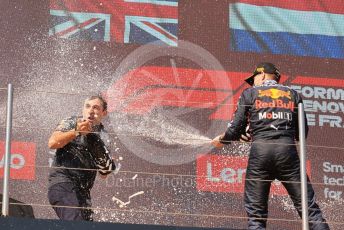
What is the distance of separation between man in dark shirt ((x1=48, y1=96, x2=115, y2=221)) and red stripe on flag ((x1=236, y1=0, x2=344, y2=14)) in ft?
5.57

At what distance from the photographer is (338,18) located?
528 cm

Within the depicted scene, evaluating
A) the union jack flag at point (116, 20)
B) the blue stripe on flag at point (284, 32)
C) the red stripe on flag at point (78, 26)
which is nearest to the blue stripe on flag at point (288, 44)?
the blue stripe on flag at point (284, 32)

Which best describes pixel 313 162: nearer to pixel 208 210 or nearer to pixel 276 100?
pixel 208 210

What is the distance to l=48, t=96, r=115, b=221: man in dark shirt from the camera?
362cm

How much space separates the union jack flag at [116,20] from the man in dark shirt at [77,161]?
128 centimetres

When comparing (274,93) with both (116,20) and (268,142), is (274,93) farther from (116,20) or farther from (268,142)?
(116,20)

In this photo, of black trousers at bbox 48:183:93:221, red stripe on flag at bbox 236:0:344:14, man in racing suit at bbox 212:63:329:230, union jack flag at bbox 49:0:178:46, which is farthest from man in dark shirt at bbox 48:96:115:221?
red stripe on flag at bbox 236:0:344:14

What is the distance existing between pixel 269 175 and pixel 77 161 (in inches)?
26.9

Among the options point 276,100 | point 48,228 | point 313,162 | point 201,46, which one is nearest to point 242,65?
point 201,46

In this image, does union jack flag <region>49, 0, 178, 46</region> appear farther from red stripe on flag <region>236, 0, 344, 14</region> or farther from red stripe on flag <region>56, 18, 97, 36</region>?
red stripe on flag <region>236, 0, 344, 14</region>

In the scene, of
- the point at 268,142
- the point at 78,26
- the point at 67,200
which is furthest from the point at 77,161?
the point at 78,26

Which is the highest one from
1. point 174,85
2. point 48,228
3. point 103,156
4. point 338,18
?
point 338,18

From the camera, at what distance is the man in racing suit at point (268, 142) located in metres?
3.51

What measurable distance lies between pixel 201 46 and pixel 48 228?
2.03m
